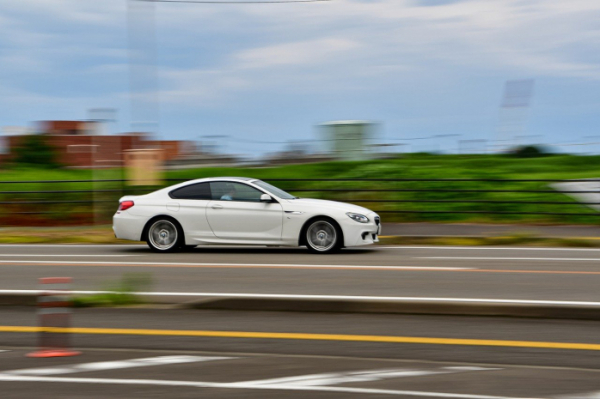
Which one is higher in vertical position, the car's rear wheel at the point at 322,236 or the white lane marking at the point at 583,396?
the car's rear wheel at the point at 322,236

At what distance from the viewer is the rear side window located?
47.8 feet

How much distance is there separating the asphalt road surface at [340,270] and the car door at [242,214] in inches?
14.8

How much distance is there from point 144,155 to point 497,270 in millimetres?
13516

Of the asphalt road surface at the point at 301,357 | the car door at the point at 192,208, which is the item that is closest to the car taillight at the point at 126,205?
the car door at the point at 192,208

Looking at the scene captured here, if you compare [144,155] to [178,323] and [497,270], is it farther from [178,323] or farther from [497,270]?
[178,323]

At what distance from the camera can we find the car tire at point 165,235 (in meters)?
14.5

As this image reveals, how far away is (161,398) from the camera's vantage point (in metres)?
4.86

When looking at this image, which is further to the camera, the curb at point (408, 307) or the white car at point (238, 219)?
the white car at point (238, 219)

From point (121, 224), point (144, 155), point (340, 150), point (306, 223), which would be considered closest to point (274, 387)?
point (306, 223)

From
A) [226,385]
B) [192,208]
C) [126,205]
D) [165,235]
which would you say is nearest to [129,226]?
[126,205]

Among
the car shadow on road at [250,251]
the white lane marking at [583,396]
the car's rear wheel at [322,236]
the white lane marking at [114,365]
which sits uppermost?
the car's rear wheel at [322,236]

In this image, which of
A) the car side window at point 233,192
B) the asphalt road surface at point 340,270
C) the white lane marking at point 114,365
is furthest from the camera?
the car side window at point 233,192

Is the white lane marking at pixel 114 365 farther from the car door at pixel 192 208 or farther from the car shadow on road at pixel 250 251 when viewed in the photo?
the car door at pixel 192 208

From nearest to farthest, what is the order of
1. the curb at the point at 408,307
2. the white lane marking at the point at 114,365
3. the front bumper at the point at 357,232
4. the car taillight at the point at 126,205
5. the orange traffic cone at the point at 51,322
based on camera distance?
the white lane marking at the point at 114,365 < the orange traffic cone at the point at 51,322 < the curb at the point at 408,307 < the front bumper at the point at 357,232 < the car taillight at the point at 126,205
